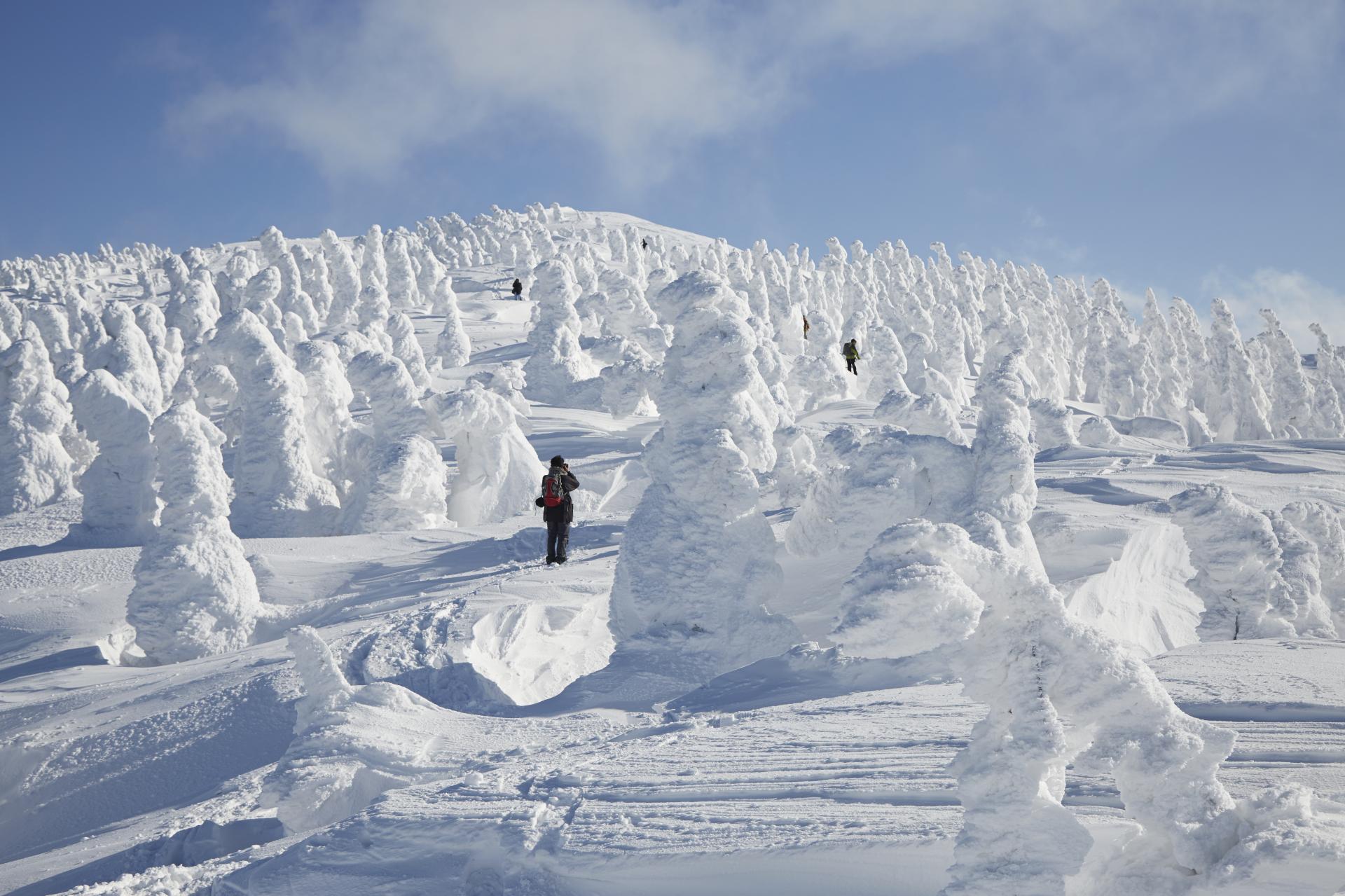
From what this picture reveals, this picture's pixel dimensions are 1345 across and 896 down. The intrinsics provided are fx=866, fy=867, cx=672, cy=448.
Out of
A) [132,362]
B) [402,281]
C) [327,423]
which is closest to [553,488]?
[327,423]

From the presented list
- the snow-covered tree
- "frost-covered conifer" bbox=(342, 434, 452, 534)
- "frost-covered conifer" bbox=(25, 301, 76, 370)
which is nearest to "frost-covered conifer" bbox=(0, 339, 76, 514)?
"frost-covered conifer" bbox=(342, 434, 452, 534)

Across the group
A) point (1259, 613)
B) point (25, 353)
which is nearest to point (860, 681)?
point (1259, 613)

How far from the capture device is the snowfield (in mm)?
3523

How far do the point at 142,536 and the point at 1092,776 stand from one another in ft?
57.8

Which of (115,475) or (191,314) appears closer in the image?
(115,475)

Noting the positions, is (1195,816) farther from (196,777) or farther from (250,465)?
(250,465)

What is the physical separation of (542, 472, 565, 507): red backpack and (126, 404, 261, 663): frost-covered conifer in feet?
14.9

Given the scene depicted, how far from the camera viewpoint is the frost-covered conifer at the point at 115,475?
16.4 m

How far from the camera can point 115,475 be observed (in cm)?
1667

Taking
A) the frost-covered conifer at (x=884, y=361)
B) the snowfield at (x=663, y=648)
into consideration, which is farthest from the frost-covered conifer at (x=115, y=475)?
the frost-covered conifer at (x=884, y=361)

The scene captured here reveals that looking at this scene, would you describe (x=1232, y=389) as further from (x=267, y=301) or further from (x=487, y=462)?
(x=267, y=301)

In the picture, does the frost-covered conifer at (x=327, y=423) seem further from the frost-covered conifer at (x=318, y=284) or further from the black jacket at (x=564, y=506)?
the frost-covered conifer at (x=318, y=284)

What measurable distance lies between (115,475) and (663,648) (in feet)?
42.6

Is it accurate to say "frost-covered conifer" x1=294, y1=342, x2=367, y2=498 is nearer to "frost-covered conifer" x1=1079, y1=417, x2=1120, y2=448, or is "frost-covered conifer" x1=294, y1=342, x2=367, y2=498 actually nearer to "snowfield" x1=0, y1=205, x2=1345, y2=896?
"snowfield" x1=0, y1=205, x2=1345, y2=896
